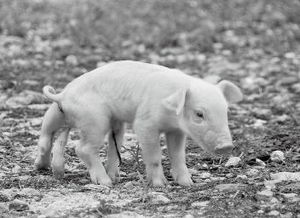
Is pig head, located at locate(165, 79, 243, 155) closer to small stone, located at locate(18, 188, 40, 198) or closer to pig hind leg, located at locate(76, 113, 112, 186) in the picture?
pig hind leg, located at locate(76, 113, 112, 186)

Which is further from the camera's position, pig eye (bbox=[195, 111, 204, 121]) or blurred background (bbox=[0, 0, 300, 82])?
blurred background (bbox=[0, 0, 300, 82])

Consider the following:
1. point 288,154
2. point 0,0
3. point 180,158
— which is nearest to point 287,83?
point 288,154

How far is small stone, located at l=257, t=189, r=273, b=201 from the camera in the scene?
5.66 meters

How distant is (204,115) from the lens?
19.7ft

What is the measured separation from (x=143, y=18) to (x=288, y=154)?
34.0 ft

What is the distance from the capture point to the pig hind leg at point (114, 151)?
6812mm

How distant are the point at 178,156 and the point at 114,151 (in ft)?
2.23

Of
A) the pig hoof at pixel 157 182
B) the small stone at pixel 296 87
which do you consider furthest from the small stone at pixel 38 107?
the small stone at pixel 296 87

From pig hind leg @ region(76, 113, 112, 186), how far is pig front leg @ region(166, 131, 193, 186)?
57cm

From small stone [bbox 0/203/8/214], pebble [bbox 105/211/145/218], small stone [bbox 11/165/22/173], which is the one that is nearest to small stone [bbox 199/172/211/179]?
pebble [bbox 105/211/145/218]

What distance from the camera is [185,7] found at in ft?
61.0

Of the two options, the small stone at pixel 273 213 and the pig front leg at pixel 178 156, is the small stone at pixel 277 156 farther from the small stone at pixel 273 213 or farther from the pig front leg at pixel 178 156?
the small stone at pixel 273 213

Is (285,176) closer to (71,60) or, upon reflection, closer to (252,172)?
(252,172)

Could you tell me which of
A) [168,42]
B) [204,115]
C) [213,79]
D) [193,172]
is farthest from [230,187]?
[168,42]
